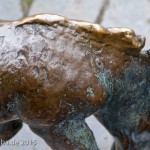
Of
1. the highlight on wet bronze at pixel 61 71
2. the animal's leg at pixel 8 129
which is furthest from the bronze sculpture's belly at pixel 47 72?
the animal's leg at pixel 8 129

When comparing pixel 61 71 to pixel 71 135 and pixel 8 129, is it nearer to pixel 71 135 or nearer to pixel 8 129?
pixel 71 135

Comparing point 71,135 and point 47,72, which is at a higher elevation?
point 47,72

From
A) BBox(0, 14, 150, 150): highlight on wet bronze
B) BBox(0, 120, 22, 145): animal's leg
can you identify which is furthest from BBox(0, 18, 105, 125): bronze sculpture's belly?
BBox(0, 120, 22, 145): animal's leg

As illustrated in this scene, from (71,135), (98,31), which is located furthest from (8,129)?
(98,31)

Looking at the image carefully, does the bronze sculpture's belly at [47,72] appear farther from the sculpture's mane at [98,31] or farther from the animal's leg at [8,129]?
the animal's leg at [8,129]

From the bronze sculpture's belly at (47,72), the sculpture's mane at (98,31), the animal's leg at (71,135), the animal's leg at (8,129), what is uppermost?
the sculpture's mane at (98,31)

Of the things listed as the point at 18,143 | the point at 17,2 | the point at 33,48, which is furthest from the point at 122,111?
the point at 17,2

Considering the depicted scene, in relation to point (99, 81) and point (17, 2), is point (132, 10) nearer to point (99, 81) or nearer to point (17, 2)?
point (17, 2)
